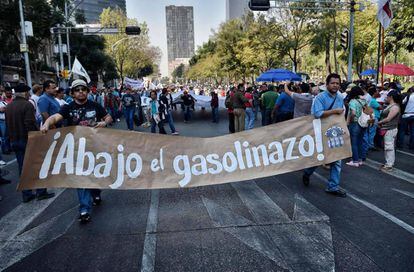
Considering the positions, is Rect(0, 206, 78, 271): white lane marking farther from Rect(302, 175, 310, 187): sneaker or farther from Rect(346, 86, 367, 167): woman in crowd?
Rect(346, 86, 367, 167): woman in crowd

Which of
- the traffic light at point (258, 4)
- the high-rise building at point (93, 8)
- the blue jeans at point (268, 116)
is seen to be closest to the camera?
the blue jeans at point (268, 116)

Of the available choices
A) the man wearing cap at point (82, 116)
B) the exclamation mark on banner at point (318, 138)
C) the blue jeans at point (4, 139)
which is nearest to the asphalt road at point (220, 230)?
the man wearing cap at point (82, 116)

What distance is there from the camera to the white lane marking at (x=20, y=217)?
4.61 meters

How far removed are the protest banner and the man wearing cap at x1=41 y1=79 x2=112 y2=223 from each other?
0.15 meters

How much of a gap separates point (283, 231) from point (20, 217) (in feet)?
12.1

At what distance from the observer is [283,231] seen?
4.39 metres

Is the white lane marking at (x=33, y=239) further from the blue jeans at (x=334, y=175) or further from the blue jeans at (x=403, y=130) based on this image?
the blue jeans at (x=403, y=130)

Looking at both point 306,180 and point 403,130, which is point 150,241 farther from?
point 403,130

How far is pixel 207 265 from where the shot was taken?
11.8 feet

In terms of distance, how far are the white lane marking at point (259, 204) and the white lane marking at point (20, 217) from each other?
10.2 ft

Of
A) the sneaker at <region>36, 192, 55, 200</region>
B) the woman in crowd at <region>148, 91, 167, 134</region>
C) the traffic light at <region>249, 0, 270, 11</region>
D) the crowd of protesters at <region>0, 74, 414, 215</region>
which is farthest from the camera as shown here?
the traffic light at <region>249, 0, 270, 11</region>

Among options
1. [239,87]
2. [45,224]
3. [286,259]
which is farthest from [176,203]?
[239,87]

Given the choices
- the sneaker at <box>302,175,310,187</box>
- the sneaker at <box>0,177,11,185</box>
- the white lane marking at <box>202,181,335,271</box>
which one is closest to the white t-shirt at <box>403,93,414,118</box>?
the sneaker at <box>302,175,310,187</box>

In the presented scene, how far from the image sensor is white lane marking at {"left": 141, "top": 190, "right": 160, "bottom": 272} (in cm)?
363
